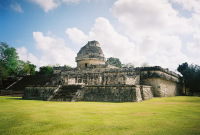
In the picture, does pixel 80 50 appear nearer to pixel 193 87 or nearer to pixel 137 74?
pixel 137 74

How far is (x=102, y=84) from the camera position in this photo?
21.1m

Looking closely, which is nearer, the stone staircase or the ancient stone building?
the ancient stone building

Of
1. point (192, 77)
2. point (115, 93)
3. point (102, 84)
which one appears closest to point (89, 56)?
point (102, 84)

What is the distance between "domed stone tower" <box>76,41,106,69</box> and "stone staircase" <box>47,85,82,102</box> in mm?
12195

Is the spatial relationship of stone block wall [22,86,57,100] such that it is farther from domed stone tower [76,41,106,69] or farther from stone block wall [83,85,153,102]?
domed stone tower [76,41,106,69]

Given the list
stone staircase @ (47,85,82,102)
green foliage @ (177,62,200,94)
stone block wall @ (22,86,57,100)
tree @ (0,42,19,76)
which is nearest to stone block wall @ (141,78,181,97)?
green foliage @ (177,62,200,94)

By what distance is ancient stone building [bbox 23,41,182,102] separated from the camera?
13.7 m

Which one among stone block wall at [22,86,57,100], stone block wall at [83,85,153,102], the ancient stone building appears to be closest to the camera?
stone block wall at [83,85,153,102]

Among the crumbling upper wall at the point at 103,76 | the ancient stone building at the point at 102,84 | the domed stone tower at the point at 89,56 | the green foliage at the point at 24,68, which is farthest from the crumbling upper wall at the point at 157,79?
the green foliage at the point at 24,68

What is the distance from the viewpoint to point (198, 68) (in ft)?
80.2

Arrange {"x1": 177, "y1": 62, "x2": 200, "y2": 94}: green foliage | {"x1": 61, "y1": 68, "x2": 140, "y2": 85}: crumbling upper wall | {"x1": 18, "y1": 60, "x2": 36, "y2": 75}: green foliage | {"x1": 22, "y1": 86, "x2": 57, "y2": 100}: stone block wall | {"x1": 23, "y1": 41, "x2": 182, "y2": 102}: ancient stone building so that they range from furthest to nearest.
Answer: {"x1": 18, "y1": 60, "x2": 36, "y2": 75}: green foliage, {"x1": 177, "y1": 62, "x2": 200, "y2": 94}: green foliage, {"x1": 61, "y1": 68, "x2": 140, "y2": 85}: crumbling upper wall, {"x1": 22, "y1": 86, "x2": 57, "y2": 100}: stone block wall, {"x1": 23, "y1": 41, "x2": 182, "y2": 102}: ancient stone building

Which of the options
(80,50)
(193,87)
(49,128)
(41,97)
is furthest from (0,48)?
A: (193,87)

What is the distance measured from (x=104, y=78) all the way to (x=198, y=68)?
16.1 meters

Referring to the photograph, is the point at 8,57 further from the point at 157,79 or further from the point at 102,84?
the point at 157,79
